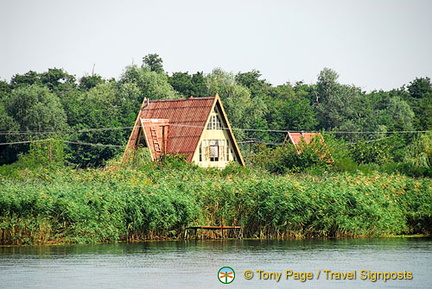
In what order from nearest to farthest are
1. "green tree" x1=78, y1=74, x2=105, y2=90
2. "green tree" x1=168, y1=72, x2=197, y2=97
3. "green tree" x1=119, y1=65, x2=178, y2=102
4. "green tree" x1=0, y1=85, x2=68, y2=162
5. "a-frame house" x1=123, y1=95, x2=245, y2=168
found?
"a-frame house" x1=123, y1=95, x2=245, y2=168 → "green tree" x1=0, y1=85, x2=68, y2=162 → "green tree" x1=119, y1=65, x2=178, y2=102 → "green tree" x1=168, y1=72, x2=197, y2=97 → "green tree" x1=78, y1=74, x2=105, y2=90

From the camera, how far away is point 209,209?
37.4m

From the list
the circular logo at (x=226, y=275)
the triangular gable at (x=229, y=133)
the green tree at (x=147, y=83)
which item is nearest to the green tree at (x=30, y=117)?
the green tree at (x=147, y=83)

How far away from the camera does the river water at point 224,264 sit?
25609 mm

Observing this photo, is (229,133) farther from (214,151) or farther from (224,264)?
(224,264)

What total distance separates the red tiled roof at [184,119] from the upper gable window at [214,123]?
3.38 feet

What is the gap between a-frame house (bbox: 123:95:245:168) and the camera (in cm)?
6031

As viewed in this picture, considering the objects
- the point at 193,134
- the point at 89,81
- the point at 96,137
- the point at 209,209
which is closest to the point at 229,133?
the point at 193,134

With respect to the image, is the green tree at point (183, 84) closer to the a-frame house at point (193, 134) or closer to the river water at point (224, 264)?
the a-frame house at point (193, 134)

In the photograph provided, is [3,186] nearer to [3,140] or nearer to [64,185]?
[64,185]

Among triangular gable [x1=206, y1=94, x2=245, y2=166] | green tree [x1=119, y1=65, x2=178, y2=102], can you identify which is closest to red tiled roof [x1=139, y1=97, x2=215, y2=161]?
triangular gable [x1=206, y1=94, x2=245, y2=166]

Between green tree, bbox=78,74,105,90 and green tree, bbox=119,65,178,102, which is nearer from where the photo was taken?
green tree, bbox=119,65,178,102

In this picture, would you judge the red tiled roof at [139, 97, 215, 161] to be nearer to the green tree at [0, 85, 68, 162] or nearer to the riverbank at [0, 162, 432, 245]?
the green tree at [0, 85, 68, 162]

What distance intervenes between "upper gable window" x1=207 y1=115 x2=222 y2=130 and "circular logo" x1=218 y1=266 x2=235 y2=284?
115 feet

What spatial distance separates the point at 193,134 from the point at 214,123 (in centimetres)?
219
